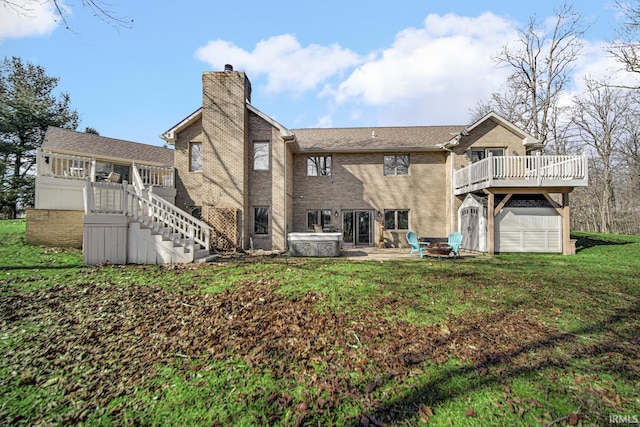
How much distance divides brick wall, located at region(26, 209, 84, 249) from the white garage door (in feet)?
58.3

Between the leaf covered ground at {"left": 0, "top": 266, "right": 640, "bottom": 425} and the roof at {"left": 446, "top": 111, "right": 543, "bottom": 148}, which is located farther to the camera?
the roof at {"left": 446, "top": 111, "right": 543, "bottom": 148}

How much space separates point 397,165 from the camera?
55.2 feet

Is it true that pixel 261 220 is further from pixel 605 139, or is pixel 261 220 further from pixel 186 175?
pixel 605 139

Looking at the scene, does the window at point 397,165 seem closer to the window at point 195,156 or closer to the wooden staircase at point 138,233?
the window at point 195,156

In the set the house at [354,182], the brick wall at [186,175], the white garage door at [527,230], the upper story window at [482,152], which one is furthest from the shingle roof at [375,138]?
the brick wall at [186,175]

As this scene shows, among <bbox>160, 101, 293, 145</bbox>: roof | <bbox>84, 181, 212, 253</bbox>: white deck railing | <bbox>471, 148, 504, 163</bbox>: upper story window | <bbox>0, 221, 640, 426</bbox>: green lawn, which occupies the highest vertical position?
<bbox>160, 101, 293, 145</bbox>: roof

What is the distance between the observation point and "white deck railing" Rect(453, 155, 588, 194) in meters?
12.5

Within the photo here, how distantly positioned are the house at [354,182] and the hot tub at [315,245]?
2.06 meters

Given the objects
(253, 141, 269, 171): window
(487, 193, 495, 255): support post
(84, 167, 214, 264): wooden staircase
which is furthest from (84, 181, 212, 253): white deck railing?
(487, 193, 495, 255): support post

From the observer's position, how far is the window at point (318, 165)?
17.0 m

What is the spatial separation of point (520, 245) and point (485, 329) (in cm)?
1086

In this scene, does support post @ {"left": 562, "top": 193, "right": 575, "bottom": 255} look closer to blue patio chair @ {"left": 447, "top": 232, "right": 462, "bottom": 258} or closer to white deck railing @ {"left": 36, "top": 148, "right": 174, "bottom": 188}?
blue patio chair @ {"left": 447, "top": 232, "right": 462, "bottom": 258}

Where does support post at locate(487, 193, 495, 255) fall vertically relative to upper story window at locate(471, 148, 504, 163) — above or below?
below

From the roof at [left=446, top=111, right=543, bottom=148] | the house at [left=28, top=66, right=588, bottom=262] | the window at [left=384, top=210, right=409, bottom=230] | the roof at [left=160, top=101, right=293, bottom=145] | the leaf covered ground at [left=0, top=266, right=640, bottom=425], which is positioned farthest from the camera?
the window at [left=384, top=210, right=409, bottom=230]
